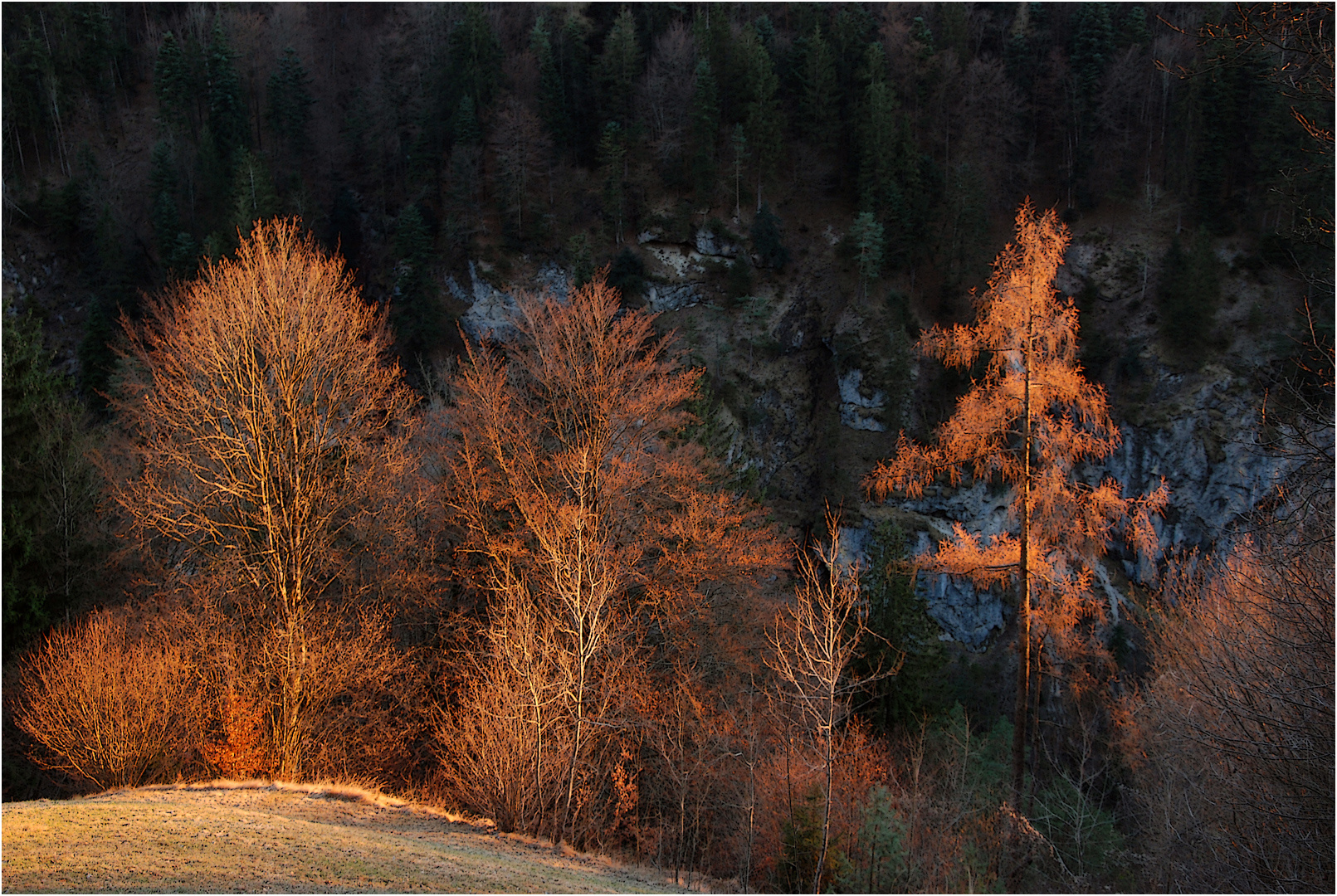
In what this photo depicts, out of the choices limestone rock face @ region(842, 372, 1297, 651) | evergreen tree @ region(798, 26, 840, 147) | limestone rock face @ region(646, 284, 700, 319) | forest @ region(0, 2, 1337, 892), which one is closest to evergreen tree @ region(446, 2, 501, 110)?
forest @ region(0, 2, 1337, 892)

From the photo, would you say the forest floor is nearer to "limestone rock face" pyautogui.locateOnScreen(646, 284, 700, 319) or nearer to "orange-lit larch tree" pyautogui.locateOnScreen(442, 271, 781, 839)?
"orange-lit larch tree" pyautogui.locateOnScreen(442, 271, 781, 839)

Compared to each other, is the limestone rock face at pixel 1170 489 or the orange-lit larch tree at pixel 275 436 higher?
the limestone rock face at pixel 1170 489

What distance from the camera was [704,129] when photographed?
50.2m

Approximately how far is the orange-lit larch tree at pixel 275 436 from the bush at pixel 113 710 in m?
1.95

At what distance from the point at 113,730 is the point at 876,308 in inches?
1595

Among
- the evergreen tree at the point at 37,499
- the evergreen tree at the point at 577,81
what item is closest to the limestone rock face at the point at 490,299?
the evergreen tree at the point at 577,81

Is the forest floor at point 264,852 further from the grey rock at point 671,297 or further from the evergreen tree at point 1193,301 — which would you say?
the evergreen tree at point 1193,301

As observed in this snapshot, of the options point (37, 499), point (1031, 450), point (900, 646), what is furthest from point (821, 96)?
point (37, 499)

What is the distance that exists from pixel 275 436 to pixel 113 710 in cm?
572

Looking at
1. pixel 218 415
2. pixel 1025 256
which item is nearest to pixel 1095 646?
pixel 1025 256

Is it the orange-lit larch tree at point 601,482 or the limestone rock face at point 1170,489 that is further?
the limestone rock face at point 1170,489

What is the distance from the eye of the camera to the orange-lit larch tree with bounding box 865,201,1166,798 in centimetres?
1087

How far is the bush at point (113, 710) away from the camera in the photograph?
13.8 meters

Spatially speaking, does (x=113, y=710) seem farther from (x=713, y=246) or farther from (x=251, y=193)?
(x=713, y=246)
